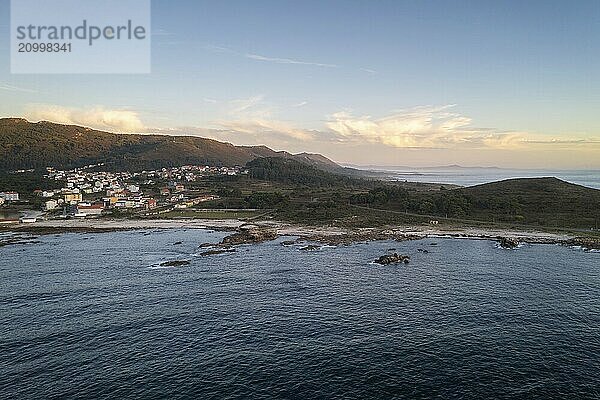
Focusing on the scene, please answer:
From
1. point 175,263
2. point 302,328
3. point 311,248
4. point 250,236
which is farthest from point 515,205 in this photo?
point 302,328

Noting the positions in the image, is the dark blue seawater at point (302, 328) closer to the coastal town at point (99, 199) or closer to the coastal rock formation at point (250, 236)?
the coastal rock formation at point (250, 236)

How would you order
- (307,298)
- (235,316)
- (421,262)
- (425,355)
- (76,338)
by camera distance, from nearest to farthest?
(425,355), (76,338), (235,316), (307,298), (421,262)

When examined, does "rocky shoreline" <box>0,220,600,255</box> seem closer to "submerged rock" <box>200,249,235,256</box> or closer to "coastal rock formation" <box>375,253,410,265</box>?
"submerged rock" <box>200,249,235,256</box>

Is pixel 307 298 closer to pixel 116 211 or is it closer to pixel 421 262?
pixel 421 262

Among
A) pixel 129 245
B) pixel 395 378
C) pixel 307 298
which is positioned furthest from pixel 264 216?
pixel 395 378

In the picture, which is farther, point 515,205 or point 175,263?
point 515,205

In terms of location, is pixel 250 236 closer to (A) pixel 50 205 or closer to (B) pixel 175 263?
(B) pixel 175 263

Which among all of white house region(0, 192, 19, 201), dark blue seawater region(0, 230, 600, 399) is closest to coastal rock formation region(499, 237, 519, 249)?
dark blue seawater region(0, 230, 600, 399)
